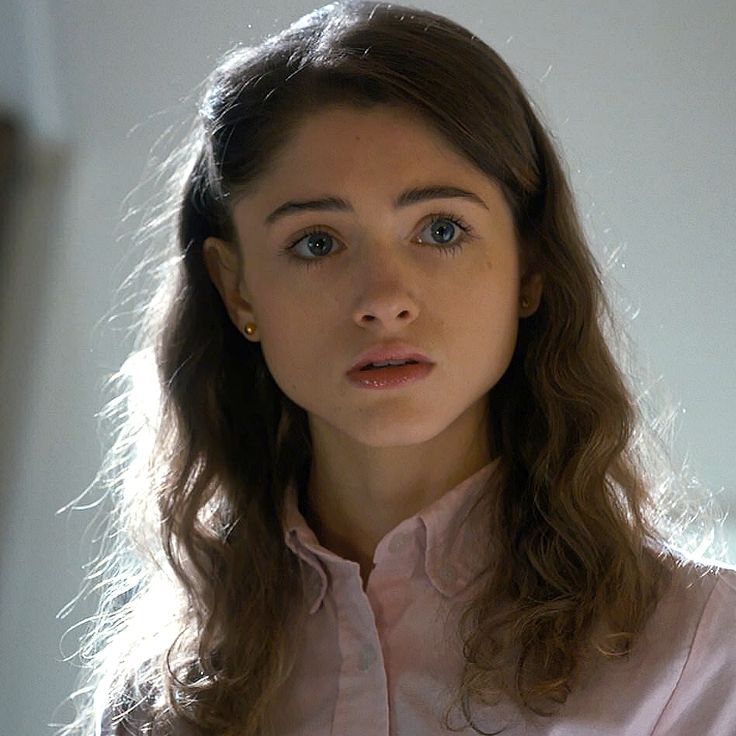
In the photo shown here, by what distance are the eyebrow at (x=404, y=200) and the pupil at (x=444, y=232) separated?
0.08 feet

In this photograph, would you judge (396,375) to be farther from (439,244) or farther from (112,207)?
(112,207)

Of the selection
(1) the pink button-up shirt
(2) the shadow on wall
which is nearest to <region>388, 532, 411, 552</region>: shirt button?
(1) the pink button-up shirt

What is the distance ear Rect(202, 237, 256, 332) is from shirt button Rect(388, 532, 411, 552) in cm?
25

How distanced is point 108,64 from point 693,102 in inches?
33.4

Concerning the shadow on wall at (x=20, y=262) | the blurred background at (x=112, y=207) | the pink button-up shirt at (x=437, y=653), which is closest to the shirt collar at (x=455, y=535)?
the pink button-up shirt at (x=437, y=653)

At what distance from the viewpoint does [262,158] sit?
1.27 metres

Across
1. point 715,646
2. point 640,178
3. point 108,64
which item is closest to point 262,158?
point 715,646

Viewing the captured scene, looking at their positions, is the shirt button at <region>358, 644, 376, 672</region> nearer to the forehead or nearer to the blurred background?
the forehead

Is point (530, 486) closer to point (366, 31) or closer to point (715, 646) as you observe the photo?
point (715, 646)

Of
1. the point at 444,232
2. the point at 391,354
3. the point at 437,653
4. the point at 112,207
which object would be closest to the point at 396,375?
the point at 391,354

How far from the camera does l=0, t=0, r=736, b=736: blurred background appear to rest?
→ 6.00 ft

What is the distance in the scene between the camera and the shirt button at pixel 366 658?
125cm

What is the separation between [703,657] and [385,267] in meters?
0.41

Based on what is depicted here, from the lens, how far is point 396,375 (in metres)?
1.21
